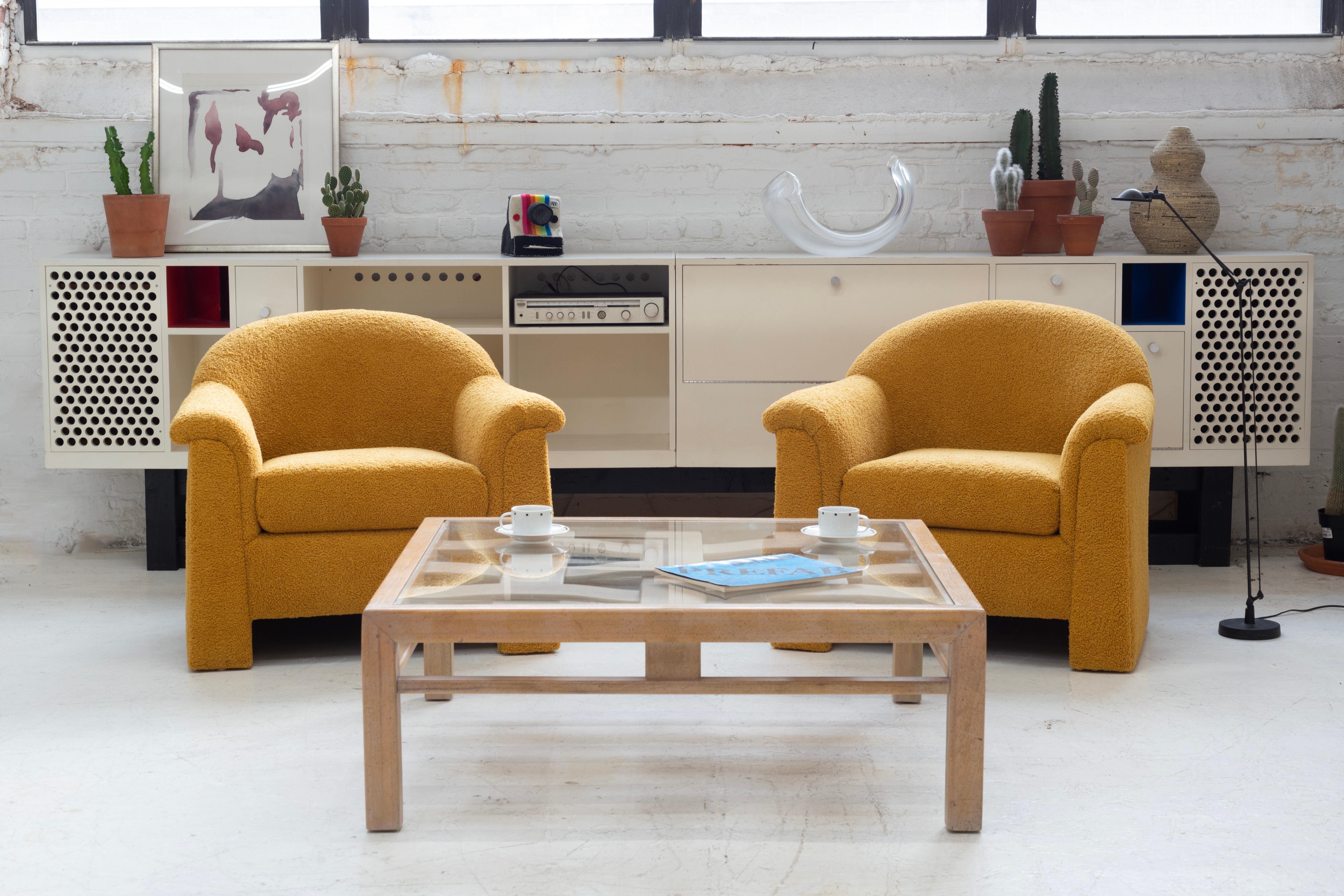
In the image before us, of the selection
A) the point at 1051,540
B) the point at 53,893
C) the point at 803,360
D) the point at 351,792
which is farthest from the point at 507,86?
the point at 53,893

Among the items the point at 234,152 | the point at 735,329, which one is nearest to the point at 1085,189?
the point at 735,329

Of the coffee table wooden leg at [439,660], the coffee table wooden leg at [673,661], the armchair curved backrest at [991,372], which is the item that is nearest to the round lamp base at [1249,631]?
the armchair curved backrest at [991,372]

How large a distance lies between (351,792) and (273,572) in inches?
33.2

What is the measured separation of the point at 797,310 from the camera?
3709 millimetres

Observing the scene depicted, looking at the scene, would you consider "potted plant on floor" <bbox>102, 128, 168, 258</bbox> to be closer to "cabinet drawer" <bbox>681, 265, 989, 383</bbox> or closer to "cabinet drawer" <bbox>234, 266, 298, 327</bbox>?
"cabinet drawer" <bbox>234, 266, 298, 327</bbox>

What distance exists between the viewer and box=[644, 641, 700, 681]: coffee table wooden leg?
210 cm

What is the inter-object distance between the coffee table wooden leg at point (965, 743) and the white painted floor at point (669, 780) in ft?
0.12

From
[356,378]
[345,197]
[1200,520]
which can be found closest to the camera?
[356,378]

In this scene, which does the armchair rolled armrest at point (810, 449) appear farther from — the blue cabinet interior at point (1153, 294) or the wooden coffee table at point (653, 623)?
the blue cabinet interior at point (1153, 294)

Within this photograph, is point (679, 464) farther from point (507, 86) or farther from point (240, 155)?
point (240, 155)

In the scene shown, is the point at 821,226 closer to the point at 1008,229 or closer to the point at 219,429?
the point at 1008,229

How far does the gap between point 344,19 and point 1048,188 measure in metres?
2.30

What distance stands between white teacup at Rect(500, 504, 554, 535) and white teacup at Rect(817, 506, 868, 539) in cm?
49

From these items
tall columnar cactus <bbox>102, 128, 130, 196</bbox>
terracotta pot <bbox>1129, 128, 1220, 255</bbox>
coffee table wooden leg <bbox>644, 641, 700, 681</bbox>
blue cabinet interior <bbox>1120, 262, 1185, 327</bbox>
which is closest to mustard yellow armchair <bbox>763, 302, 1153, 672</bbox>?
blue cabinet interior <bbox>1120, 262, 1185, 327</bbox>
